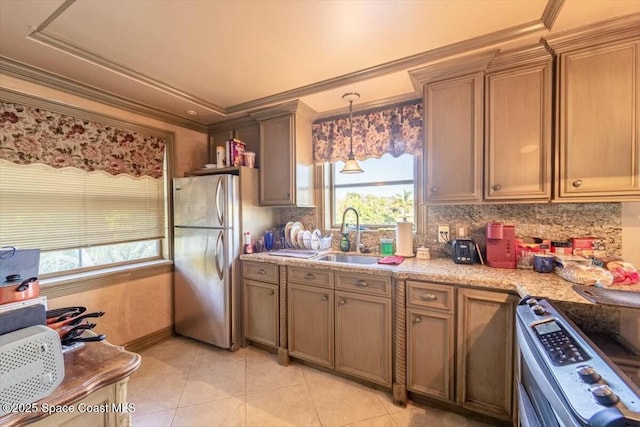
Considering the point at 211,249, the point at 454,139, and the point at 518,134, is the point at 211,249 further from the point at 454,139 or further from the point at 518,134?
the point at 518,134

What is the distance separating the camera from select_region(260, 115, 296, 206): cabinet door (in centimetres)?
264

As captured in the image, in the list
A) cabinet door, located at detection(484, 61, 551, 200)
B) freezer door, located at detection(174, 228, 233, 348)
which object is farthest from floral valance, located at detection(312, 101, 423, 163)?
freezer door, located at detection(174, 228, 233, 348)

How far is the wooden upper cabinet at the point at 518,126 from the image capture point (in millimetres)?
1708

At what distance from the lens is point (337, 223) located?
2.94 m

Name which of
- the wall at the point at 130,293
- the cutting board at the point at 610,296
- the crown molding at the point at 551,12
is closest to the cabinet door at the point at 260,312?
the wall at the point at 130,293

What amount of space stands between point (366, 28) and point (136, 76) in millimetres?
1795

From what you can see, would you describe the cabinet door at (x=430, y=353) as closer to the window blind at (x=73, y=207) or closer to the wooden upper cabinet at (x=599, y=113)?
the wooden upper cabinet at (x=599, y=113)

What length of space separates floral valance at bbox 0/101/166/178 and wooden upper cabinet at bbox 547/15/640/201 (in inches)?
Answer: 133

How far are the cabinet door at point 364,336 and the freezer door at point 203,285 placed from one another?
111 cm

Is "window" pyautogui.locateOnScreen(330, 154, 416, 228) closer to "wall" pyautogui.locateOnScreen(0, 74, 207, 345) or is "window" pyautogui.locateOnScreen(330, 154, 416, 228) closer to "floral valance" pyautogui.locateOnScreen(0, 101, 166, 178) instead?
"wall" pyautogui.locateOnScreen(0, 74, 207, 345)

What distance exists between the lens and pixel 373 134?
8.52ft

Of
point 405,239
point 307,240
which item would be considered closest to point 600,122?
point 405,239

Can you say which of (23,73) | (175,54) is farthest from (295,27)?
(23,73)

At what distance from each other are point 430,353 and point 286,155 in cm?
205
